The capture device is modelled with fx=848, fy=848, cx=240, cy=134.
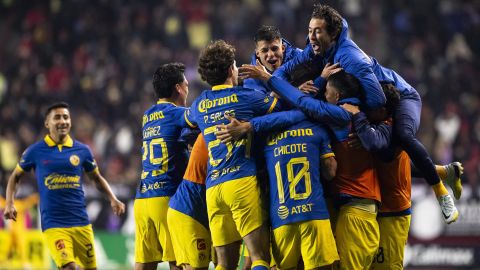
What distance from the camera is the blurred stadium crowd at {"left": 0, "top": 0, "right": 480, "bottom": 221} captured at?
1673cm

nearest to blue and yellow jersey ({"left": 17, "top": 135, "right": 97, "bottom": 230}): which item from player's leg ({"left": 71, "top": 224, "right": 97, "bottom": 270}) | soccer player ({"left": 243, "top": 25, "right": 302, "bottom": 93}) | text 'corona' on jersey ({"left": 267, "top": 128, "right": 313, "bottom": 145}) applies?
player's leg ({"left": 71, "top": 224, "right": 97, "bottom": 270})

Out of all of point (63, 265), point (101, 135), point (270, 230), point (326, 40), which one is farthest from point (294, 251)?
point (101, 135)

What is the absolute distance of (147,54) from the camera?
2011cm

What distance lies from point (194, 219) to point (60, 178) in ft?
9.22

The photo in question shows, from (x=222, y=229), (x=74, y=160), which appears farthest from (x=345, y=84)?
(x=74, y=160)

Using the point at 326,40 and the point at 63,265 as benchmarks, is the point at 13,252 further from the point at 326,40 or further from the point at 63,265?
the point at 326,40

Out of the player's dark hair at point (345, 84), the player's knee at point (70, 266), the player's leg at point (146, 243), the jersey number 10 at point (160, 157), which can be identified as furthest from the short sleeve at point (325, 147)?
the player's knee at point (70, 266)

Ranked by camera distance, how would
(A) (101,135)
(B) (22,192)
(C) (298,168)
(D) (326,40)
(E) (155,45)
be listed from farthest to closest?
1. (E) (155,45)
2. (A) (101,135)
3. (B) (22,192)
4. (D) (326,40)
5. (C) (298,168)

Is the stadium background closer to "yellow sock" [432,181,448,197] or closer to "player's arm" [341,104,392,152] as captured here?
"yellow sock" [432,181,448,197]

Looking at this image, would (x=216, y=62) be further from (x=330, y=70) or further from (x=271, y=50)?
(x=271, y=50)

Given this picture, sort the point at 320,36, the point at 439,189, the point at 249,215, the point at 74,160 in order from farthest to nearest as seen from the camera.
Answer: the point at 74,160
the point at 439,189
the point at 320,36
the point at 249,215

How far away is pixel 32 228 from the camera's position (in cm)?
1513

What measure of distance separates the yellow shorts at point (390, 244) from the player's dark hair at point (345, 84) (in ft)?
3.99

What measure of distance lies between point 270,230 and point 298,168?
2.02 ft
